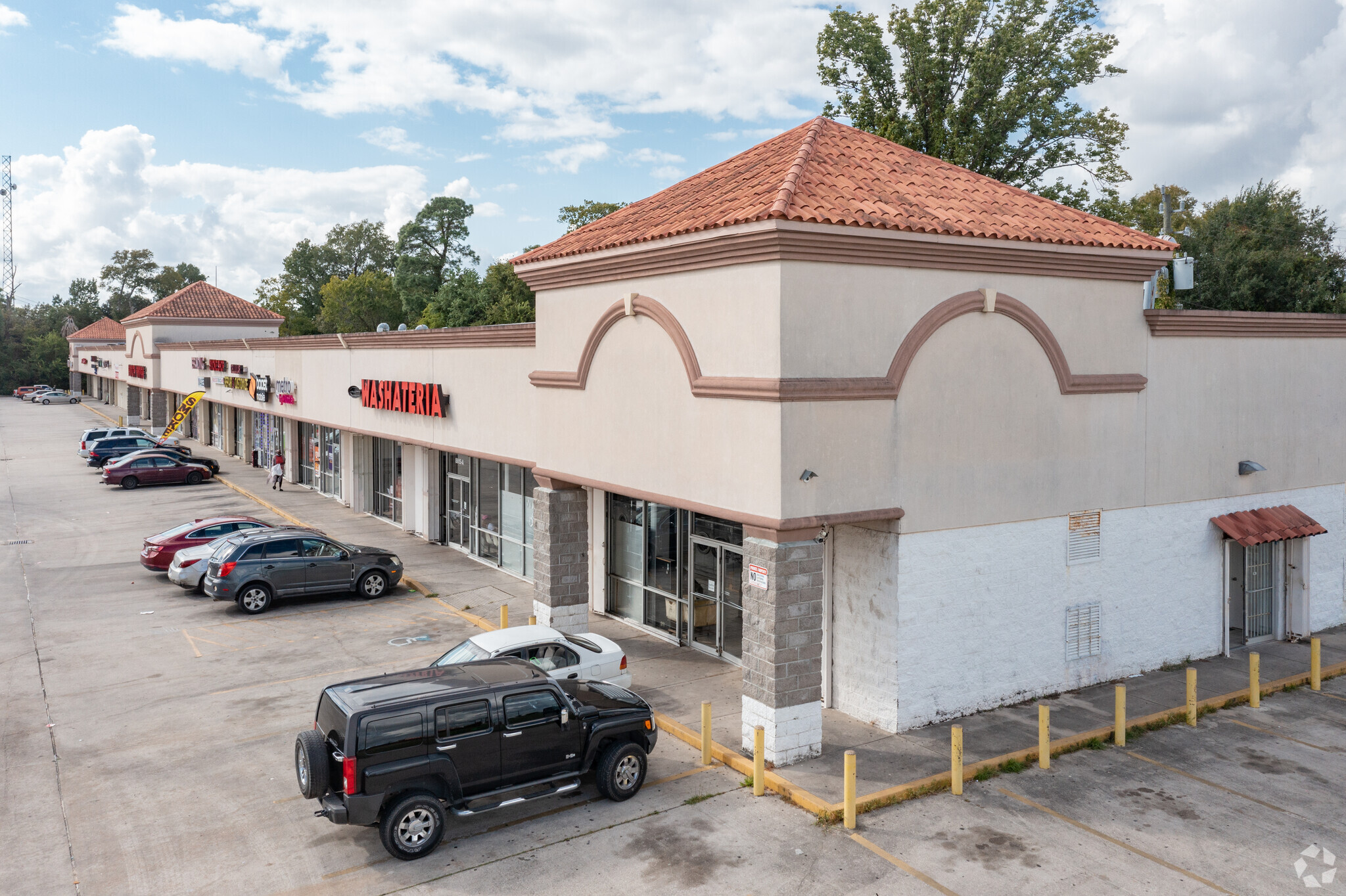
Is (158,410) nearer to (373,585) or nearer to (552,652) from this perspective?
(373,585)

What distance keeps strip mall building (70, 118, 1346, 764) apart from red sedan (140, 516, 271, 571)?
8641 mm

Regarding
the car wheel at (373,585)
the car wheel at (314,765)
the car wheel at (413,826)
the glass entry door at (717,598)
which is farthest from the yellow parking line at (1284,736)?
the car wheel at (373,585)

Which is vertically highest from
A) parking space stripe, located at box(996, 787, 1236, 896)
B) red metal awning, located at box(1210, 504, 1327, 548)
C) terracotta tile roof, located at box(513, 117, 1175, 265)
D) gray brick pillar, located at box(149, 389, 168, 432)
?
terracotta tile roof, located at box(513, 117, 1175, 265)

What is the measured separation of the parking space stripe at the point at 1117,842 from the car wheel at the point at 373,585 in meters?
15.3

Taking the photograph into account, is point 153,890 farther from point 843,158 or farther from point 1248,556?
point 1248,556

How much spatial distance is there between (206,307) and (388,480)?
3372 centimetres

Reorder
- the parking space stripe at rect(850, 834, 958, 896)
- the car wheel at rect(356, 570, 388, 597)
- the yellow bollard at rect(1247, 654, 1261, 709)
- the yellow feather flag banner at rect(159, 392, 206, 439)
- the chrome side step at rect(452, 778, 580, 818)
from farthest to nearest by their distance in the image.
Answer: the yellow feather flag banner at rect(159, 392, 206, 439)
the car wheel at rect(356, 570, 388, 597)
the yellow bollard at rect(1247, 654, 1261, 709)
the chrome side step at rect(452, 778, 580, 818)
the parking space stripe at rect(850, 834, 958, 896)

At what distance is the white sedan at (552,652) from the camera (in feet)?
47.1

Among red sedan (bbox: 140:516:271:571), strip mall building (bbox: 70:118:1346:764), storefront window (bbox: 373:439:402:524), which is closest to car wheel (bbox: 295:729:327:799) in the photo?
strip mall building (bbox: 70:118:1346:764)

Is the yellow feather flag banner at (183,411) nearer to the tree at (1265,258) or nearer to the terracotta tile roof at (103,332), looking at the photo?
the tree at (1265,258)

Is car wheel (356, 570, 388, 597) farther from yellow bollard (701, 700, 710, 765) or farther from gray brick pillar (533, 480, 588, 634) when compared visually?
yellow bollard (701, 700, 710, 765)

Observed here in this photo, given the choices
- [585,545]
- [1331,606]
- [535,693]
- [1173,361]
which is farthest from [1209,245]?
[535,693]

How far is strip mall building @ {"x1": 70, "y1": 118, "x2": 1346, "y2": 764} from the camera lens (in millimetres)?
A: 12891
